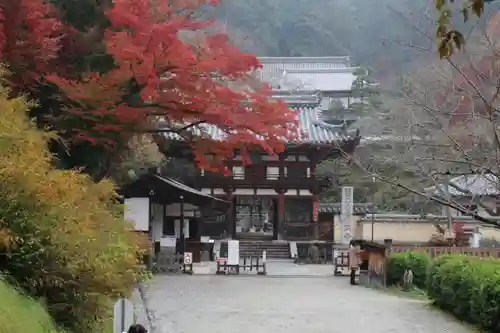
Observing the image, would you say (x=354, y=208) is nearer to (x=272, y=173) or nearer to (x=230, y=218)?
(x=272, y=173)

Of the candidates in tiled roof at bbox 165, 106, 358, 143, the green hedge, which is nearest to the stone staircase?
tiled roof at bbox 165, 106, 358, 143

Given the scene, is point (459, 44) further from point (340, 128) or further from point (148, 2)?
point (340, 128)

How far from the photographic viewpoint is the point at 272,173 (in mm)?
30984

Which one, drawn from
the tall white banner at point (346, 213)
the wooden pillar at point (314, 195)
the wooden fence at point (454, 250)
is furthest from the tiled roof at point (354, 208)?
the wooden fence at point (454, 250)

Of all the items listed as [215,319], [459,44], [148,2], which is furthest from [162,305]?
[459,44]

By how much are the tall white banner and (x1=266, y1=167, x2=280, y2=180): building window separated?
3471 millimetres

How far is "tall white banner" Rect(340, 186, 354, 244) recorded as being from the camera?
A: 29953 mm

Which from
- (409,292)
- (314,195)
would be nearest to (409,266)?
(409,292)

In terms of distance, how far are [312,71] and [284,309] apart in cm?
4483

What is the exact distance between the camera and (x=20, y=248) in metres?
5.24

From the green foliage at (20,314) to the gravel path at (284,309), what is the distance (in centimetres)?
485

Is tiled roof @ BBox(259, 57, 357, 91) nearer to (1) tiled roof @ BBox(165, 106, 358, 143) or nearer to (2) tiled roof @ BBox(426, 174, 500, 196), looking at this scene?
(1) tiled roof @ BBox(165, 106, 358, 143)

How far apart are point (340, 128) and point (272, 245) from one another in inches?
263

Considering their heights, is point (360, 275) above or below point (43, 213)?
below
